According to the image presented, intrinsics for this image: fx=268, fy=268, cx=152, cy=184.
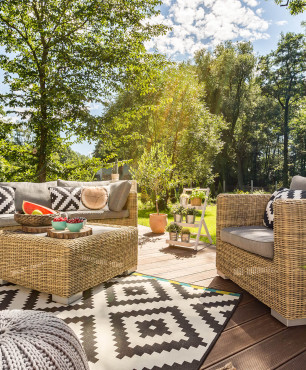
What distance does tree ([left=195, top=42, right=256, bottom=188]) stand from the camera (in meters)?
14.6

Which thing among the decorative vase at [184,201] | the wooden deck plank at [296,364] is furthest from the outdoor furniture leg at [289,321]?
the decorative vase at [184,201]

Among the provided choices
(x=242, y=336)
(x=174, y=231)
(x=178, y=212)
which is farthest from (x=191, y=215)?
(x=242, y=336)

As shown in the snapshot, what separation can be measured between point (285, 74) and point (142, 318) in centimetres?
2115

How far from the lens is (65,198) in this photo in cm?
362

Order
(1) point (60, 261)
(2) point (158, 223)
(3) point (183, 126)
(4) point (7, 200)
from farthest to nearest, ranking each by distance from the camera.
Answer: (3) point (183, 126)
(2) point (158, 223)
(4) point (7, 200)
(1) point (60, 261)

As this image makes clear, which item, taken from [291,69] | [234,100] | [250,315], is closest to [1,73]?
[250,315]

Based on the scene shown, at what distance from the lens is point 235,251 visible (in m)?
2.16

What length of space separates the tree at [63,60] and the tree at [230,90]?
9.90 metres

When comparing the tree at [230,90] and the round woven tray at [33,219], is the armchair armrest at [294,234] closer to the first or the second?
the round woven tray at [33,219]

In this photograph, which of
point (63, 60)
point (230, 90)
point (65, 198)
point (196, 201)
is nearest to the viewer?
point (65, 198)

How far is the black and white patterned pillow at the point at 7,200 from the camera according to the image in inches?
126

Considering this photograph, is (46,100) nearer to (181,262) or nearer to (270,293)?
(181,262)

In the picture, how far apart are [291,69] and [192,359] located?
70.6ft

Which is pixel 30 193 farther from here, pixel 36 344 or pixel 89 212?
pixel 36 344
